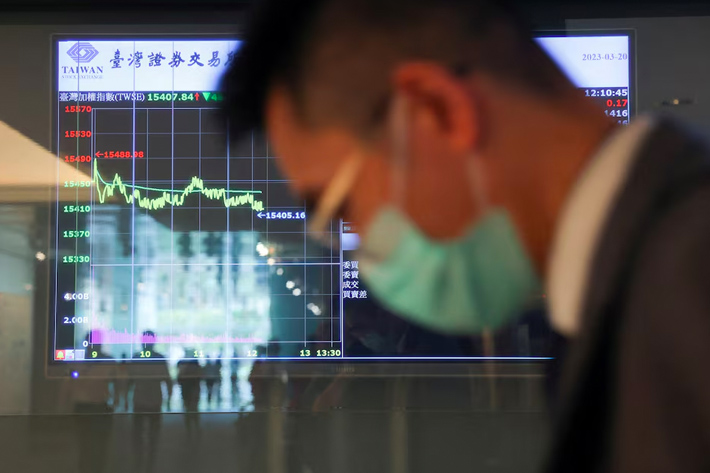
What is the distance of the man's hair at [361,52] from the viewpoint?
55cm

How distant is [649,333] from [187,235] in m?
1.43

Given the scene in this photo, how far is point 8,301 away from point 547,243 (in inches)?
60.7

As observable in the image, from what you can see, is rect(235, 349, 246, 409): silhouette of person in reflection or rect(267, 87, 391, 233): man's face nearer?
rect(267, 87, 391, 233): man's face

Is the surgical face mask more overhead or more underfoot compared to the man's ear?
more underfoot

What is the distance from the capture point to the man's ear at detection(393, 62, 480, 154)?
0.54 meters

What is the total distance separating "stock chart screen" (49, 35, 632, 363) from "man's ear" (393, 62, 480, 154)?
1.10 metres

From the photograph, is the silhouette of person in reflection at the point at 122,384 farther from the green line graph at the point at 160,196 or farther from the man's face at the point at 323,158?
the man's face at the point at 323,158

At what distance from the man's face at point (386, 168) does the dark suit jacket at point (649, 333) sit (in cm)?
16

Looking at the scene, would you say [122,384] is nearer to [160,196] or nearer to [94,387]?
[94,387]

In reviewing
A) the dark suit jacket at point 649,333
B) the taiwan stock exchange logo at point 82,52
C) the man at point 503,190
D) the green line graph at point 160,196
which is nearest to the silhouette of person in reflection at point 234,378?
the green line graph at point 160,196

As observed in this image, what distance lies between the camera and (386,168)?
0.60 m

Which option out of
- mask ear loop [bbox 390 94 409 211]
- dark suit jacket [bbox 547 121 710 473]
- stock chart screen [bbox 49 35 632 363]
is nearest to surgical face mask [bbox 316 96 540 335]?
mask ear loop [bbox 390 94 409 211]

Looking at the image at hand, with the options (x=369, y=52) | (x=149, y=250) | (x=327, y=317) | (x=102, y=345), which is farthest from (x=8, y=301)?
(x=369, y=52)

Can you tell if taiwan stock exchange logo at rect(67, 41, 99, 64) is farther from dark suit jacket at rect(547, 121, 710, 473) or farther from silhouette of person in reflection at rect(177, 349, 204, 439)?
dark suit jacket at rect(547, 121, 710, 473)
